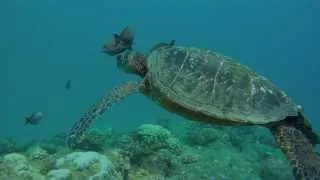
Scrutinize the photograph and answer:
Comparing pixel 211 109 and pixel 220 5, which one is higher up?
pixel 220 5

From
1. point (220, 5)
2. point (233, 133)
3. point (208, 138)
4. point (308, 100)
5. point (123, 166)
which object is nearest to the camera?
point (123, 166)

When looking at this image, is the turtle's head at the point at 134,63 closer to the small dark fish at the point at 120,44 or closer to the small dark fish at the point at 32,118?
the small dark fish at the point at 120,44

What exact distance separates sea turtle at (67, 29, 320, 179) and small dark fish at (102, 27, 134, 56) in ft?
7.90

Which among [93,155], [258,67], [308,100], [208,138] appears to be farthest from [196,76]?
[258,67]

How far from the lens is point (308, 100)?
14275cm

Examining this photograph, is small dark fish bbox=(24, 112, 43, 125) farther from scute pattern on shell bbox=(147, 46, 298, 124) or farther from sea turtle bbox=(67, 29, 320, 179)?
scute pattern on shell bbox=(147, 46, 298, 124)

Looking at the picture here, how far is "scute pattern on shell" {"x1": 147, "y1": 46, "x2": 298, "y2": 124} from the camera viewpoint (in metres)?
7.21

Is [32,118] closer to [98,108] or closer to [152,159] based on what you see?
[152,159]

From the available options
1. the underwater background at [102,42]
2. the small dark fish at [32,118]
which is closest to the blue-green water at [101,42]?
the underwater background at [102,42]

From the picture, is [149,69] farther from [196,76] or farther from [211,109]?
[211,109]

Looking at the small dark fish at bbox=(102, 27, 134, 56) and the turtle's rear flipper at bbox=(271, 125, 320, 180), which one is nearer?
the turtle's rear flipper at bbox=(271, 125, 320, 180)

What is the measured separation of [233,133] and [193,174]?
5.64 m

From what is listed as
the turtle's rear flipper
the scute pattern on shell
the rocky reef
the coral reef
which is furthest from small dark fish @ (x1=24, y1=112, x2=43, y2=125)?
the turtle's rear flipper

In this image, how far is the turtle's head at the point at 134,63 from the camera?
8.70 m
